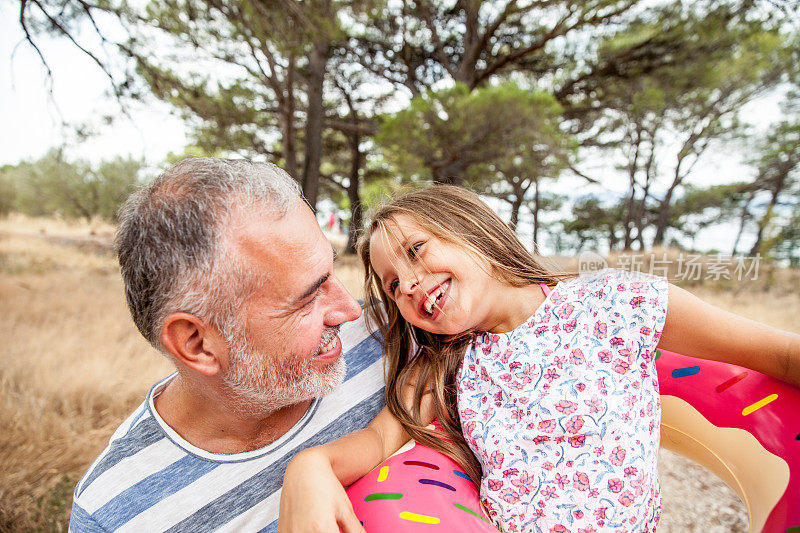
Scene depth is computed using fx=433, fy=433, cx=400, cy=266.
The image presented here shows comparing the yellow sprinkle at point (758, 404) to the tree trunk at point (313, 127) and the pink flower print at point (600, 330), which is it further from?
the tree trunk at point (313, 127)

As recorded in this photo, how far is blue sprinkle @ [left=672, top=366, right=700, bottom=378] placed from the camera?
135cm

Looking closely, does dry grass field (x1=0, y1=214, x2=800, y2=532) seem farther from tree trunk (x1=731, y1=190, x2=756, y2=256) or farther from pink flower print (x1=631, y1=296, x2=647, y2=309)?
tree trunk (x1=731, y1=190, x2=756, y2=256)

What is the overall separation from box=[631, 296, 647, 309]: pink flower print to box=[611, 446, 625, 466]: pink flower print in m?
0.40

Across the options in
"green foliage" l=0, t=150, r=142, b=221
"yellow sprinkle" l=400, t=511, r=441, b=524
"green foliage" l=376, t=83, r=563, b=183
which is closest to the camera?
"yellow sprinkle" l=400, t=511, r=441, b=524

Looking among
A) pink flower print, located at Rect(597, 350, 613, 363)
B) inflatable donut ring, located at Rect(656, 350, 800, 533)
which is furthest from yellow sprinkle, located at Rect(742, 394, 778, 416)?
pink flower print, located at Rect(597, 350, 613, 363)

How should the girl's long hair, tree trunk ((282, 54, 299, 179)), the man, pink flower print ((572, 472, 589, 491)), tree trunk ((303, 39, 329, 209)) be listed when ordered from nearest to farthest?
the man
pink flower print ((572, 472, 589, 491))
the girl's long hair
tree trunk ((282, 54, 299, 179))
tree trunk ((303, 39, 329, 209))

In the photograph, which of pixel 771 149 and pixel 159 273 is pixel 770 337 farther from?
pixel 771 149

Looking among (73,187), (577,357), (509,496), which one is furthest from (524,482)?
(73,187)

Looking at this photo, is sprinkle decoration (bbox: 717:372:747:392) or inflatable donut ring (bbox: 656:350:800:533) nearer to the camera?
inflatable donut ring (bbox: 656:350:800:533)

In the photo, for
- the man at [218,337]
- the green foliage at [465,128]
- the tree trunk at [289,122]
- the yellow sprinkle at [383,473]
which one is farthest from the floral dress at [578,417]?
the green foliage at [465,128]

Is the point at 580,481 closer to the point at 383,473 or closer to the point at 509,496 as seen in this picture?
the point at 509,496

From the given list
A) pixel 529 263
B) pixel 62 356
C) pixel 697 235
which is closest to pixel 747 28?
pixel 529 263

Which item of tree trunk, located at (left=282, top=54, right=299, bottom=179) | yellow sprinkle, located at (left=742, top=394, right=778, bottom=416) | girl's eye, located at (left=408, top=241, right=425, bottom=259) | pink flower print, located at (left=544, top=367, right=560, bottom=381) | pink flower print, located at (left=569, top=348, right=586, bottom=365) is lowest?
yellow sprinkle, located at (left=742, top=394, right=778, bottom=416)

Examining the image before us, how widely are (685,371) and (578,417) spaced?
414mm
